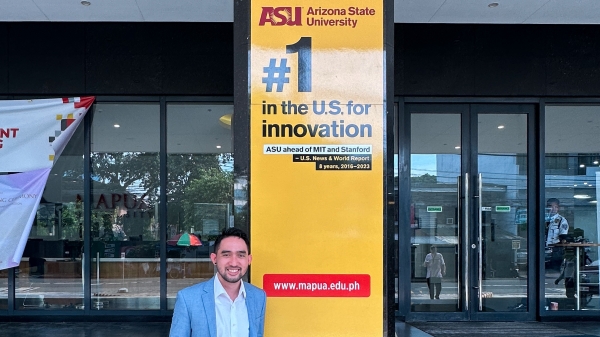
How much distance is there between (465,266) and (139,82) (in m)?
4.52

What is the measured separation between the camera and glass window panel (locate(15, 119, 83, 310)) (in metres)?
6.18

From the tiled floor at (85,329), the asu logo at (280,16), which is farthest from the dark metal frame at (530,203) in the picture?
the asu logo at (280,16)

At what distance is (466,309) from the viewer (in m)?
6.13

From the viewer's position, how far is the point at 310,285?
2631mm

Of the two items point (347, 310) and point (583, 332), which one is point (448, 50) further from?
point (347, 310)

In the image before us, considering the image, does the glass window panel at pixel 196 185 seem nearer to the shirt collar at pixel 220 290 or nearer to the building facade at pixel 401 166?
the building facade at pixel 401 166

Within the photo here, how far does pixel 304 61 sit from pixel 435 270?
14.0ft

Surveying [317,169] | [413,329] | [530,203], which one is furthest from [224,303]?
[530,203]

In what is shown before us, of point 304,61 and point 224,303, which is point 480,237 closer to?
point 304,61

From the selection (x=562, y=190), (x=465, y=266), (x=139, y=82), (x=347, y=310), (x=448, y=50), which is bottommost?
(x=465, y=266)

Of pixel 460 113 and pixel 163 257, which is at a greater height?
pixel 460 113

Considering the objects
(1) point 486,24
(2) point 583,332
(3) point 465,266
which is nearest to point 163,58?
(1) point 486,24

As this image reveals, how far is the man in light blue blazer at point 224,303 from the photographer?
221 centimetres

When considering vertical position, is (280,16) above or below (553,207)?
above
